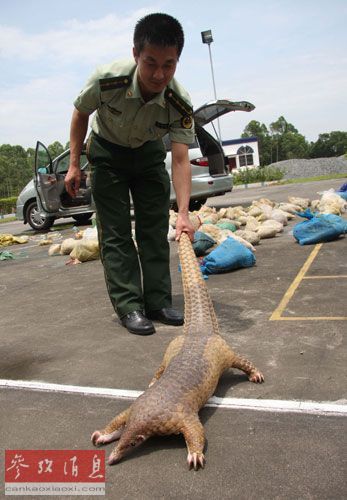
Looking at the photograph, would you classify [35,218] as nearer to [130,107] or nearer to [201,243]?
[201,243]

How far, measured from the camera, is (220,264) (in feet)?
19.0

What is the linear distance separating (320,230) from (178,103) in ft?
12.7

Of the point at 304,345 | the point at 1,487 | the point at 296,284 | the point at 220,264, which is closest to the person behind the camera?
the point at 1,487

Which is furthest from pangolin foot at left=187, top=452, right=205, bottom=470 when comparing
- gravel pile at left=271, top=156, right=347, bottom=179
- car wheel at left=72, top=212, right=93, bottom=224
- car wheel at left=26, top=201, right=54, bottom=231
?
gravel pile at left=271, top=156, right=347, bottom=179

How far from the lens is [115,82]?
145 inches

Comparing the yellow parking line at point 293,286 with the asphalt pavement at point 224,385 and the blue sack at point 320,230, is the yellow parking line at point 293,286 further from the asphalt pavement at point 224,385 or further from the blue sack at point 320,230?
the blue sack at point 320,230

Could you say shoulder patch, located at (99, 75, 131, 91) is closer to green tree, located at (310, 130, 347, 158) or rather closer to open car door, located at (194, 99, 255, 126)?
open car door, located at (194, 99, 255, 126)

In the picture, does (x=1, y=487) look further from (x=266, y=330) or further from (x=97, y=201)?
(x=97, y=201)

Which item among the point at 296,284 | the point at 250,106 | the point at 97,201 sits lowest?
the point at 296,284

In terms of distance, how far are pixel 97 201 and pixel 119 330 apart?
1134 mm

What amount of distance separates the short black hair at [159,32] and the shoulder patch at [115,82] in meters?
0.34

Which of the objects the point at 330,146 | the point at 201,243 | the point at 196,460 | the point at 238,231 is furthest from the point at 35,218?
the point at 330,146

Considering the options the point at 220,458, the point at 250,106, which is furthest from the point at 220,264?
the point at 250,106

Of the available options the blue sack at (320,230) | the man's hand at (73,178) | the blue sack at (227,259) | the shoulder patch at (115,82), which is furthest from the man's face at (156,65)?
the blue sack at (320,230)
